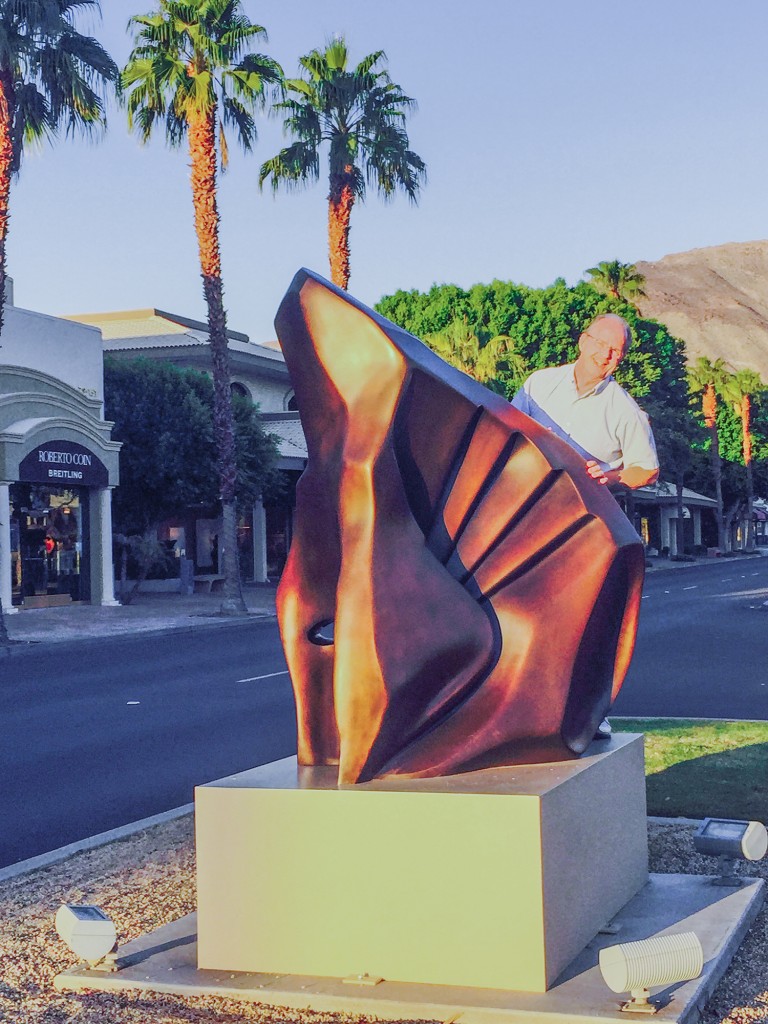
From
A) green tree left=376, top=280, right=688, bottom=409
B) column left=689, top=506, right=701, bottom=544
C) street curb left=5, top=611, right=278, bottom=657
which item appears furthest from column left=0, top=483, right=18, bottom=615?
column left=689, top=506, right=701, bottom=544

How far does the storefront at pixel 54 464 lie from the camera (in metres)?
27.5

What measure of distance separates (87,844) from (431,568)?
3131 mm

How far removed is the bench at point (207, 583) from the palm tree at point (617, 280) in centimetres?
2488

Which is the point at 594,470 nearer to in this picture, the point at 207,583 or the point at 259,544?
the point at 207,583

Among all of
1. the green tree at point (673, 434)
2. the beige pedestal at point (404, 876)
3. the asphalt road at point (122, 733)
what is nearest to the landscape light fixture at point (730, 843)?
the beige pedestal at point (404, 876)

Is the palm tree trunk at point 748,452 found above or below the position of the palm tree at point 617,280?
below

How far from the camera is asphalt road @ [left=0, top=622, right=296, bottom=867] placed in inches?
317

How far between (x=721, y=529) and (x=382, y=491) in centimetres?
6957

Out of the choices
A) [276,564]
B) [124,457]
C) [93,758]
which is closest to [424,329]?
[276,564]

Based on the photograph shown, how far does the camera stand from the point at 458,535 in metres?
5.02

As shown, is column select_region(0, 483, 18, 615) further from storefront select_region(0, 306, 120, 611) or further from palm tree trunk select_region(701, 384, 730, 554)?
palm tree trunk select_region(701, 384, 730, 554)

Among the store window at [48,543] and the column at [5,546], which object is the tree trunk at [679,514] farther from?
the column at [5,546]

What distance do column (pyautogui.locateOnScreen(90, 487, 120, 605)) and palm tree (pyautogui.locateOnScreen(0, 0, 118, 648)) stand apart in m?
8.32

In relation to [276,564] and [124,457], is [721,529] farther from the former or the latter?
[124,457]
